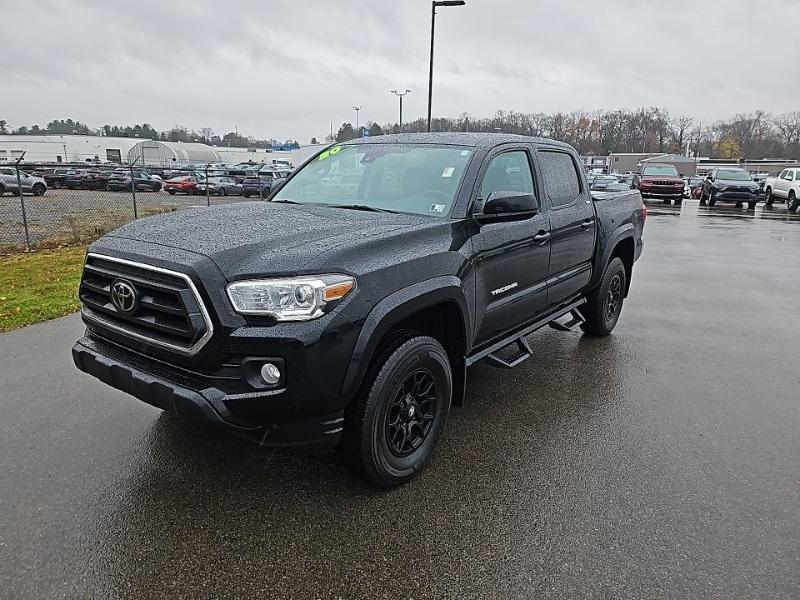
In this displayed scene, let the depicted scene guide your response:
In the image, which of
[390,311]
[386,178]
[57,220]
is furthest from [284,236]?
[57,220]

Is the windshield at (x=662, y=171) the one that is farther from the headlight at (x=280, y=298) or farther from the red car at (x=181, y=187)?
the headlight at (x=280, y=298)

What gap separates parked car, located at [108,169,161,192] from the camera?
33.9 metres

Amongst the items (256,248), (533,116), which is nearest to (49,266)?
(256,248)

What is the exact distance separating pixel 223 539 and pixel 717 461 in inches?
114

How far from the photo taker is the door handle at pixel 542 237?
4152mm

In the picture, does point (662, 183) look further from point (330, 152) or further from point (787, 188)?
point (330, 152)

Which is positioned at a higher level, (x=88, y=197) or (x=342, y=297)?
(x=342, y=297)

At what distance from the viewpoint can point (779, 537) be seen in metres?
2.77

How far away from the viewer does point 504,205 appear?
3.44 m

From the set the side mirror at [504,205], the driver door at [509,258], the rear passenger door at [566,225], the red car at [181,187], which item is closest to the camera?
the side mirror at [504,205]

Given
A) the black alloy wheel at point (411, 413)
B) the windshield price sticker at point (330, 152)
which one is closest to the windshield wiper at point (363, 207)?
the windshield price sticker at point (330, 152)

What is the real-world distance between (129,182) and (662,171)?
98.2ft

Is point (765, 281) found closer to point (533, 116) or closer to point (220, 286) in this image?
point (220, 286)

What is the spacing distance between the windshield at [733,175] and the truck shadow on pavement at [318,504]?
85.9ft
